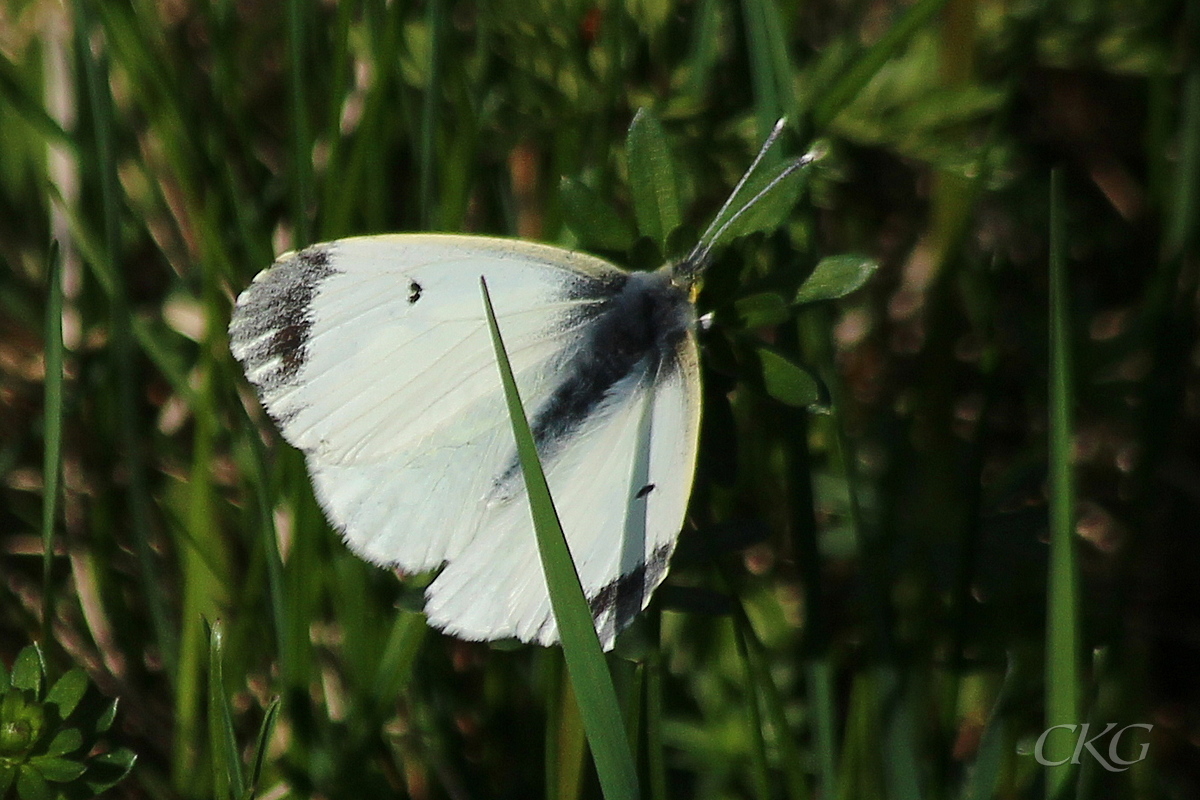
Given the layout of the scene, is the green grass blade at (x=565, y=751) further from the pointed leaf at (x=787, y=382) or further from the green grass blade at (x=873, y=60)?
Result: the green grass blade at (x=873, y=60)

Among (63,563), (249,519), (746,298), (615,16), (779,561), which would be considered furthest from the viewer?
(779,561)

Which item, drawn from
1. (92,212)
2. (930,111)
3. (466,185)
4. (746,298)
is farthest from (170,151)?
(930,111)

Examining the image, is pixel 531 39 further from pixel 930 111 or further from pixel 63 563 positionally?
pixel 63 563

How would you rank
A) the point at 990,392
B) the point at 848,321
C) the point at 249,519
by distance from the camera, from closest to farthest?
1. the point at 990,392
2. the point at 249,519
3. the point at 848,321

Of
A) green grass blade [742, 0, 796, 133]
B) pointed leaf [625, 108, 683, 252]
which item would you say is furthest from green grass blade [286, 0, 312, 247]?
green grass blade [742, 0, 796, 133]

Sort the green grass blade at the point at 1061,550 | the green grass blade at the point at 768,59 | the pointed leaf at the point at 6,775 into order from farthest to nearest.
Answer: the green grass blade at the point at 768,59 → the pointed leaf at the point at 6,775 → the green grass blade at the point at 1061,550

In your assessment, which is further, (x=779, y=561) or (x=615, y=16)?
(x=779, y=561)

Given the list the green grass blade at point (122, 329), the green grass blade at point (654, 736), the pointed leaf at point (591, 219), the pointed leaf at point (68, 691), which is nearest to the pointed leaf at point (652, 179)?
the pointed leaf at point (591, 219)
